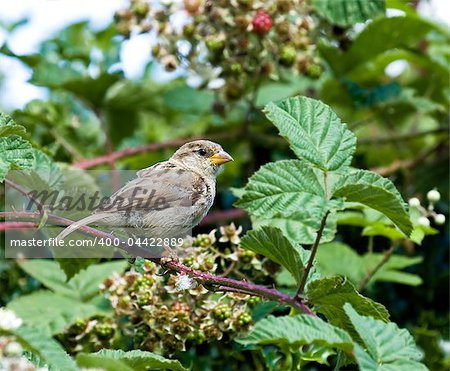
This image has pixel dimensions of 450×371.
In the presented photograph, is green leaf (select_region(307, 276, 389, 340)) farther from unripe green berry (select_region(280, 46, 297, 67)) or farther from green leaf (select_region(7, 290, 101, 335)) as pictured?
unripe green berry (select_region(280, 46, 297, 67))

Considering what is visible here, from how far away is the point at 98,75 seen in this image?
3.32 m

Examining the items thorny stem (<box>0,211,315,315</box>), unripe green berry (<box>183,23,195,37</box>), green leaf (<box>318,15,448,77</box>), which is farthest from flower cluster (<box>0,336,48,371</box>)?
green leaf (<box>318,15,448,77</box>)

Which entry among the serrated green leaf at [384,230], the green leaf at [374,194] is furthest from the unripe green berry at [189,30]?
the green leaf at [374,194]

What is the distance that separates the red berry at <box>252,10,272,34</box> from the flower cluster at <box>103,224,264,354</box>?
3.03 feet

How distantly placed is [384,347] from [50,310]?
1.34 m

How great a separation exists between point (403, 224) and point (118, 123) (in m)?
2.18

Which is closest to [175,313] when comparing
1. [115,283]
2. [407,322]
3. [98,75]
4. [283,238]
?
[115,283]

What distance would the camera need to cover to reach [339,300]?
1.74 meters

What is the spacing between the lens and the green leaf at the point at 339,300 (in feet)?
5.57

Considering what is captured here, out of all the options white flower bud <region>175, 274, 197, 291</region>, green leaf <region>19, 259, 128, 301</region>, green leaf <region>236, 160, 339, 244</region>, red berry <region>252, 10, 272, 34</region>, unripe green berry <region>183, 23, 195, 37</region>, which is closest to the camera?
green leaf <region>236, 160, 339, 244</region>

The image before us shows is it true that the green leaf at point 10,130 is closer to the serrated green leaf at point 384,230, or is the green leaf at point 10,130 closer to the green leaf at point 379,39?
the serrated green leaf at point 384,230

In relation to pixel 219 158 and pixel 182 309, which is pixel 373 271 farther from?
pixel 182 309

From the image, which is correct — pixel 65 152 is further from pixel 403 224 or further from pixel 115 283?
pixel 403 224

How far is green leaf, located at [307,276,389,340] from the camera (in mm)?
1698
